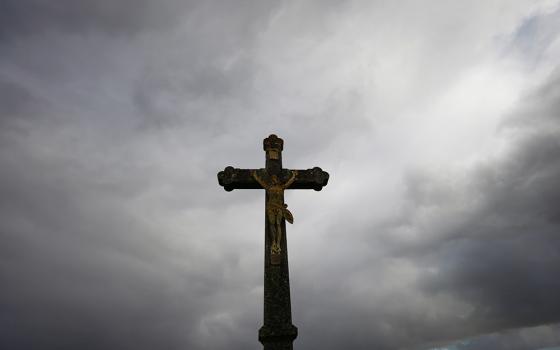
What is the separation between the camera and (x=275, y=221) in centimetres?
899

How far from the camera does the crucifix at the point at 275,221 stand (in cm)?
770

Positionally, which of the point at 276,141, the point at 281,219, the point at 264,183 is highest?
the point at 276,141

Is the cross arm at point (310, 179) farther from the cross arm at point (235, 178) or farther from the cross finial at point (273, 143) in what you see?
the cross arm at point (235, 178)

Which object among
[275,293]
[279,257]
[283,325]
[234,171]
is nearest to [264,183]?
[234,171]

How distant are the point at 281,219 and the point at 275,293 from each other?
5.30ft

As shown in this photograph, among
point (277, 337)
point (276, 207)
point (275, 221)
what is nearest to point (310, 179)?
point (276, 207)

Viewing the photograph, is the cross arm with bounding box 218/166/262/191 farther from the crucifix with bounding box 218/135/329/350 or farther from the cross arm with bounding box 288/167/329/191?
the cross arm with bounding box 288/167/329/191

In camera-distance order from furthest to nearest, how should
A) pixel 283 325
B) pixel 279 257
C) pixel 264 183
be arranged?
pixel 264 183 → pixel 279 257 → pixel 283 325

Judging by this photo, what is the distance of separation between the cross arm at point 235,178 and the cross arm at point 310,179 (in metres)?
0.90

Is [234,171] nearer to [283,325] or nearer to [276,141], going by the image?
[276,141]

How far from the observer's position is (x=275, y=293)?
26.8ft

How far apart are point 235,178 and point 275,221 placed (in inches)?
56.1

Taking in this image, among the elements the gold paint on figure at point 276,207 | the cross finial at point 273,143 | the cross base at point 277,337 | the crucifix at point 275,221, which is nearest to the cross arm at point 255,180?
the crucifix at point 275,221

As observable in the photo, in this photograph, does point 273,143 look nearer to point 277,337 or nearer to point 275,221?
point 275,221
